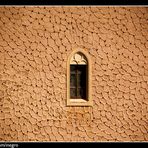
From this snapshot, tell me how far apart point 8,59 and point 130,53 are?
3299mm

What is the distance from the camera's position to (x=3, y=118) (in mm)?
5492

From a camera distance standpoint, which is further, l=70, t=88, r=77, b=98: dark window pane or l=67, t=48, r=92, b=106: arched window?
Result: l=70, t=88, r=77, b=98: dark window pane

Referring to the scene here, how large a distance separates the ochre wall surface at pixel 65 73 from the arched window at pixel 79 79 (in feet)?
0.44

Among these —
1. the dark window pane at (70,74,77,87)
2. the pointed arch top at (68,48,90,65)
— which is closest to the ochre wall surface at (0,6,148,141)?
the pointed arch top at (68,48,90,65)

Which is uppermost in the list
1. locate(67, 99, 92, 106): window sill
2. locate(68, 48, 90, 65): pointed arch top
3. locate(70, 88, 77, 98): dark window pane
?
locate(68, 48, 90, 65): pointed arch top

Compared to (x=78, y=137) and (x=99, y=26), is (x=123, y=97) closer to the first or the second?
(x=78, y=137)

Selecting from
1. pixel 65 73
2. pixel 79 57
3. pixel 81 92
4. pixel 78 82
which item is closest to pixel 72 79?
pixel 78 82

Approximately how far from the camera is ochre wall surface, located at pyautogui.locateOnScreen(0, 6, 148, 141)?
5.52 meters

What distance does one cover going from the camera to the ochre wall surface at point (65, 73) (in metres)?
5.52

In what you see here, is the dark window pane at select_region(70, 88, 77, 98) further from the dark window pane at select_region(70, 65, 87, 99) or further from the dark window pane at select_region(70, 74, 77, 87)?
the dark window pane at select_region(70, 74, 77, 87)

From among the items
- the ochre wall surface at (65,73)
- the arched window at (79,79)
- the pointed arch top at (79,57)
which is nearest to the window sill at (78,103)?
the arched window at (79,79)

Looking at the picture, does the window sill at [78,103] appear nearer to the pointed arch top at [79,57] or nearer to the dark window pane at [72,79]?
the dark window pane at [72,79]

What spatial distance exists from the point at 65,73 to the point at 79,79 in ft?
1.50

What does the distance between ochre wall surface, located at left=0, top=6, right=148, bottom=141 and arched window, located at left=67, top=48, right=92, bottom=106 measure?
0.13 metres
